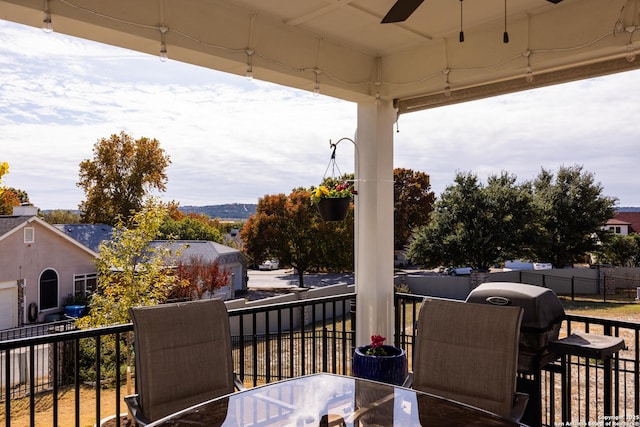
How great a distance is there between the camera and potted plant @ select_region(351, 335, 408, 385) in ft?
9.46

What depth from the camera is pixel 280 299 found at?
12.5 metres

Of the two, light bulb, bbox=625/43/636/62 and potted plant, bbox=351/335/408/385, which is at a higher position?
light bulb, bbox=625/43/636/62

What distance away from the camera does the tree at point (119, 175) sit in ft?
48.7

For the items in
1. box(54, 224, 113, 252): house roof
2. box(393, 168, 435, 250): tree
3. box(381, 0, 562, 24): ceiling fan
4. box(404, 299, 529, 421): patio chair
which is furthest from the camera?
box(393, 168, 435, 250): tree

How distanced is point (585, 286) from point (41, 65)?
25.4 metres

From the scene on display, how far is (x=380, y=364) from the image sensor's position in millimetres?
2881

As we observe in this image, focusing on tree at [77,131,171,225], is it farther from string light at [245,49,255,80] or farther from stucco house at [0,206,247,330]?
string light at [245,49,255,80]

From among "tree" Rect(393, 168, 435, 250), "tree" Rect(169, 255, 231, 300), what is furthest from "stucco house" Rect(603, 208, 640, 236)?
"tree" Rect(169, 255, 231, 300)

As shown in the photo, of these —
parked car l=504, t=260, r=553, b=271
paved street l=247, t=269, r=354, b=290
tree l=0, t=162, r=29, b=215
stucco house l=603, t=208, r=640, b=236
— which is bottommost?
paved street l=247, t=269, r=354, b=290

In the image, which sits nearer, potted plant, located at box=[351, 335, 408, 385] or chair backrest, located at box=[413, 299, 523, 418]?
chair backrest, located at box=[413, 299, 523, 418]

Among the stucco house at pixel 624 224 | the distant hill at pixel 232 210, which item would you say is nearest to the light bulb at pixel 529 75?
the distant hill at pixel 232 210

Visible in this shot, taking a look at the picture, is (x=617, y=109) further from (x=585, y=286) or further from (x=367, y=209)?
(x=367, y=209)

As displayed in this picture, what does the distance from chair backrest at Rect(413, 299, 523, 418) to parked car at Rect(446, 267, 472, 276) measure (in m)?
14.8

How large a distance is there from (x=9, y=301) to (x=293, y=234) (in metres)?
9.17
